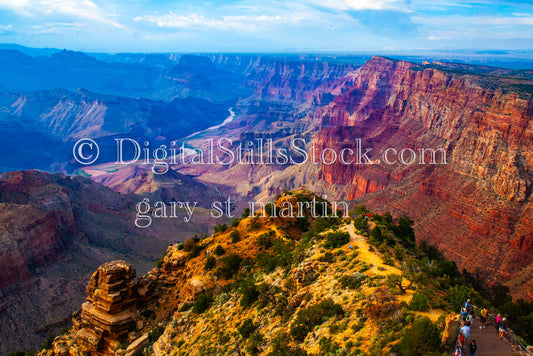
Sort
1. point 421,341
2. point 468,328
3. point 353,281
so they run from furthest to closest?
point 353,281
point 468,328
point 421,341

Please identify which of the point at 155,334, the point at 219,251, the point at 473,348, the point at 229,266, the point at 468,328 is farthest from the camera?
the point at 219,251

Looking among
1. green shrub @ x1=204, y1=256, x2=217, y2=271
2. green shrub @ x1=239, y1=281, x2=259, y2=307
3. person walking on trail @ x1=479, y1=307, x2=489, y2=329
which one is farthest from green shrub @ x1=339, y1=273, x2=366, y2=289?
green shrub @ x1=204, y1=256, x2=217, y2=271

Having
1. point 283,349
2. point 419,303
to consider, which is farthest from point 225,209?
point 419,303

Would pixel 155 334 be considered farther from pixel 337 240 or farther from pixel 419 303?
pixel 419 303

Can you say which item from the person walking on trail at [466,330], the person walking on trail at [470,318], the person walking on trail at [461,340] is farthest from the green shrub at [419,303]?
→ the person walking on trail at [461,340]

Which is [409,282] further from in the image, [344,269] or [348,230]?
[348,230]

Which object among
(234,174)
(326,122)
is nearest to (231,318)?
(234,174)
